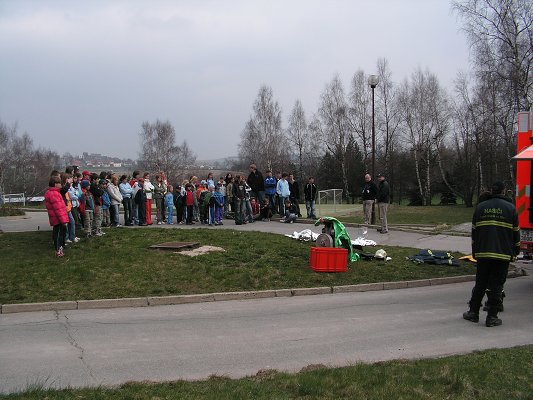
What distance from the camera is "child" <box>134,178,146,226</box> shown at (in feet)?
55.1

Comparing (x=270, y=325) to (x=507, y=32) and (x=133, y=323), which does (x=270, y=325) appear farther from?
(x=507, y=32)

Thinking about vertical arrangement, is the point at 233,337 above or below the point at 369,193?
below

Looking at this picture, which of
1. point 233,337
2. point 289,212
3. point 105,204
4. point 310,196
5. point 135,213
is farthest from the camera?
point 310,196

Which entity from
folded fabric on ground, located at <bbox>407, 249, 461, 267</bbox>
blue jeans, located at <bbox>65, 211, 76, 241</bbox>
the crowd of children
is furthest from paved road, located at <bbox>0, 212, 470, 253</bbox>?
blue jeans, located at <bbox>65, 211, 76, 241</bbox>

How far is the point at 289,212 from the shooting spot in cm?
1984

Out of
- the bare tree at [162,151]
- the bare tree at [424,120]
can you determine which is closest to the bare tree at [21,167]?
the bare tree at [162,151]

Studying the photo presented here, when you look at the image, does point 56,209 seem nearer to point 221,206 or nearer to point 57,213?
point 57,213

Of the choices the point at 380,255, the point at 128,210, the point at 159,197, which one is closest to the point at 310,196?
the point at 159,197

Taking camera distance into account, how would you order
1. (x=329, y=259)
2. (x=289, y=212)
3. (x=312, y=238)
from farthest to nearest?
(x=289, y=212)
(x=312, y=238)
(x=329, y=259)

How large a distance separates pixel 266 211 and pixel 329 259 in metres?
9.12

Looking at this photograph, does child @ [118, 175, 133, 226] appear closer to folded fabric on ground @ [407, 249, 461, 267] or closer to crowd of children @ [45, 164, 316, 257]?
crowd of children @ [45, 164, 316, 257]

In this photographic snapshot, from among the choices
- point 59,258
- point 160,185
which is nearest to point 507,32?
point 160,185

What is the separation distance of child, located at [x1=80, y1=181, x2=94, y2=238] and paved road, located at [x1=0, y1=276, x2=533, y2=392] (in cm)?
514

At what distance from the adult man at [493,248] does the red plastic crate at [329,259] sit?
3663 millimetres
